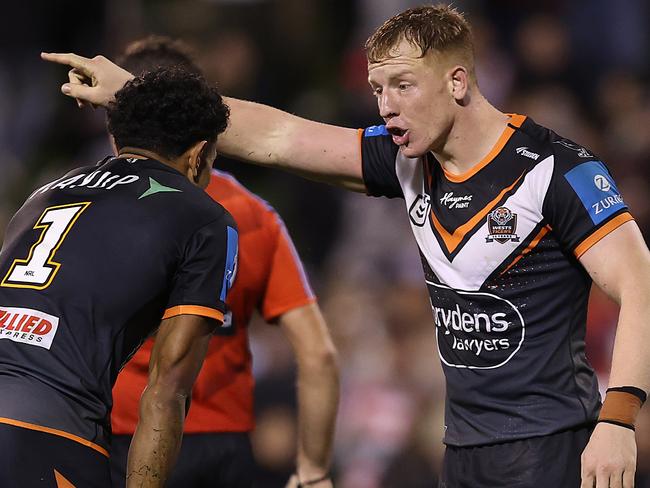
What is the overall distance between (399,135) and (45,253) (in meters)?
1.25

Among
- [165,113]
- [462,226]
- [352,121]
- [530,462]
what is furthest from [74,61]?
[352,121]

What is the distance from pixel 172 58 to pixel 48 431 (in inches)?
84.8

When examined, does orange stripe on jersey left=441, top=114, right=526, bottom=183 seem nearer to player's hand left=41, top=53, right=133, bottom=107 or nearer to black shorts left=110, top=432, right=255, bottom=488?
player's hand left=41, top=53, right=133, bottom=107

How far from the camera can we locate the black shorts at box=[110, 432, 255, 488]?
4.81 m

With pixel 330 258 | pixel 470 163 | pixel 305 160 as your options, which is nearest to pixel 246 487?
pixel 305 160

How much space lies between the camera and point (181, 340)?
12.2 feet

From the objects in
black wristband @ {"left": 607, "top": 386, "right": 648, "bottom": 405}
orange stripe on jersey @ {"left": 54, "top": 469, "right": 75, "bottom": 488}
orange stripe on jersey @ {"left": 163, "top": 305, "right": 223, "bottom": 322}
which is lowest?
orange stripe on jersey @ {"left": 54, "top": 469, "right": 75, "bottom": 488}

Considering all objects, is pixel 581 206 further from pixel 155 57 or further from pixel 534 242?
pixel 155 57

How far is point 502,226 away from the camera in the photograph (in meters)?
4.07

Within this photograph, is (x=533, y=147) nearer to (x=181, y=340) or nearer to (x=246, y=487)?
(x=181, y=340)

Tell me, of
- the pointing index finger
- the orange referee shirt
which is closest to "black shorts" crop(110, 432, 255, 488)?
the orange referee shirt

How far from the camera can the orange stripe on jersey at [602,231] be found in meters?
3.89

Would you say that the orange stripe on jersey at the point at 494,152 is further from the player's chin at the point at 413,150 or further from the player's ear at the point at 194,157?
the player's ear at the point at 194,157

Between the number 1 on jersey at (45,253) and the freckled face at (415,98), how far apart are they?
3.53 ft
